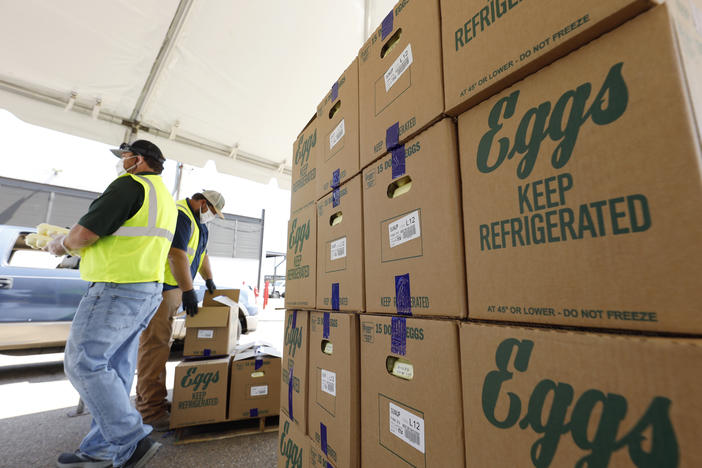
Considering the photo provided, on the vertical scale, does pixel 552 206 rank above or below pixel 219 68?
below

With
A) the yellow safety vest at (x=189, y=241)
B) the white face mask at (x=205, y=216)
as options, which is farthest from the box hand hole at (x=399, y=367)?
the white face mask at (x=205, y=216)

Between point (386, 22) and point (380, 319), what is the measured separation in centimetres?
94

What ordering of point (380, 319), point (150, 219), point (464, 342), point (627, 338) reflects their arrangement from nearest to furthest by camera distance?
point (627, 338) < point (464, 342) < point (380, 319) < point (150, 219)

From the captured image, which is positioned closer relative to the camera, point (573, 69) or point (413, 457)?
point (573, 69)

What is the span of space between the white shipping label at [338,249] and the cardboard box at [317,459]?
66 cm

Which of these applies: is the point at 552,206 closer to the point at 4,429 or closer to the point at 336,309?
the point at 336,309

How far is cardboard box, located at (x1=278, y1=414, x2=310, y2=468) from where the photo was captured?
115cm

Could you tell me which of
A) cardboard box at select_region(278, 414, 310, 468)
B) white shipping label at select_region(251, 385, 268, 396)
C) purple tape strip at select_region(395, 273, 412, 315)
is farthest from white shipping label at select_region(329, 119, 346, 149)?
white shipping label at select_region(251, 385, 268, 396)

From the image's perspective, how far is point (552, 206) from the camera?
1.65 ft

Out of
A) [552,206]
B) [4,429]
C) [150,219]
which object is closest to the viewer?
[552,206]

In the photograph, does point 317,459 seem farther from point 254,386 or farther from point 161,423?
point 161,423

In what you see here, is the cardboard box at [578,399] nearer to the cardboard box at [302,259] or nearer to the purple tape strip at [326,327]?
the purple tape strip at [326,327]

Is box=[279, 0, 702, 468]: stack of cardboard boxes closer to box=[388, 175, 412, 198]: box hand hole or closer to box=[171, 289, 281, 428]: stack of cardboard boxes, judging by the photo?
box=[388, 175, 412, 198]: box hand hole

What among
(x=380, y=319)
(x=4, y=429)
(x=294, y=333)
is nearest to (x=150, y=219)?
(x=294, y=333)
